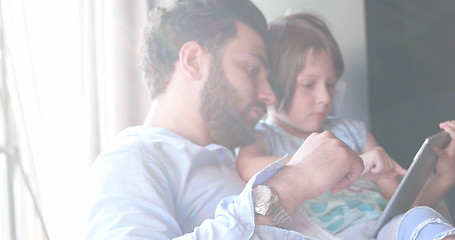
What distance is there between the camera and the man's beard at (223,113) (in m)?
0.73

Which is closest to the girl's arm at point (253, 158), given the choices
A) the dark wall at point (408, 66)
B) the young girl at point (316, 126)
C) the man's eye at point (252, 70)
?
the young girl at point (316, 126)

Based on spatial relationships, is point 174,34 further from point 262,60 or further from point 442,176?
point 442,176

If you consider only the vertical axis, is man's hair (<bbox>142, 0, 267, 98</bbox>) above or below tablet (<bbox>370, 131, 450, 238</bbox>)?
above

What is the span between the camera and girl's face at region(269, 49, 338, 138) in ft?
2.48

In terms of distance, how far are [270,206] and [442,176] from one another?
37 cm

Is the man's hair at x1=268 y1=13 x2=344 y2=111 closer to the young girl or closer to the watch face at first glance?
the young girl

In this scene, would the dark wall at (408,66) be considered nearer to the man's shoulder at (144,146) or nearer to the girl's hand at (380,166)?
the girl's hand at (380,166)

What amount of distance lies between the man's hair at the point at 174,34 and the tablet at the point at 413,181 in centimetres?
34

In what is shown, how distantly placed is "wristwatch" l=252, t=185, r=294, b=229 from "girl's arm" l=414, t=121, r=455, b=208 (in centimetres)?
27

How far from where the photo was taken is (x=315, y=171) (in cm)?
58

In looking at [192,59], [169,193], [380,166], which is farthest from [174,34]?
[380,166]

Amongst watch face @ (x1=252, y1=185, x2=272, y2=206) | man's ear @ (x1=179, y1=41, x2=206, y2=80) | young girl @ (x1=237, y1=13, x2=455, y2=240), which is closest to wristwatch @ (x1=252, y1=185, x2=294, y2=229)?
watch face @ (x1=252, y1=185, x2=272, y2=206)

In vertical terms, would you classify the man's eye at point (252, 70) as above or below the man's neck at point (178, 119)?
above

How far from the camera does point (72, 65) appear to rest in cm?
69
